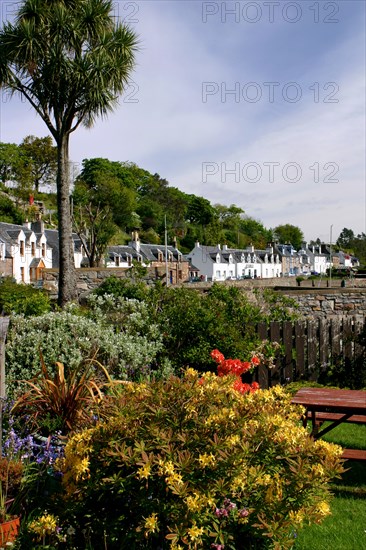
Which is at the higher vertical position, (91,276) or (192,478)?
(91,276)

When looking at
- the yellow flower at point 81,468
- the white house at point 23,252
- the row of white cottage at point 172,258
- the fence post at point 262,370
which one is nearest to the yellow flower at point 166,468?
the yellow flower at point 81,468

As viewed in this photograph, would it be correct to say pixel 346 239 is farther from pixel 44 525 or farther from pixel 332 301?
pixel 44 525

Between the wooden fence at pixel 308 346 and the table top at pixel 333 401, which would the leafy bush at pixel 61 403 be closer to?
the table top at pixel 333 401

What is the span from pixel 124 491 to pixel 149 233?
3494 inches

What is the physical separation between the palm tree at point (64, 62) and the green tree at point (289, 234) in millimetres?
124045

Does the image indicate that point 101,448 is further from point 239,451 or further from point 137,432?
point 239,451

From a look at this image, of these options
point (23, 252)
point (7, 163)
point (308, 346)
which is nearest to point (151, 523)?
point (308, 346)

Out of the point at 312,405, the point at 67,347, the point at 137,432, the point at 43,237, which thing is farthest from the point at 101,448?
the point at 43,237

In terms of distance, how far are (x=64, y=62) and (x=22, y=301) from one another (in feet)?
21.4

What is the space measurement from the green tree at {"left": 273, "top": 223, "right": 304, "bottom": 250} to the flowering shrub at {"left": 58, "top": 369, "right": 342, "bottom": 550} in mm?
135277

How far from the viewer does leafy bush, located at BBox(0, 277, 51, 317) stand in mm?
11812

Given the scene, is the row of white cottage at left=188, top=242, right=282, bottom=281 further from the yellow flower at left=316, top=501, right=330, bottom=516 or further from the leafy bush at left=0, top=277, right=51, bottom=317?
the yellow flower at left=316, top=501, right=330, bottom=516

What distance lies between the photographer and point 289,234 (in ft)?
453

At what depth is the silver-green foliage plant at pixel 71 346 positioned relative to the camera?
257 inches
